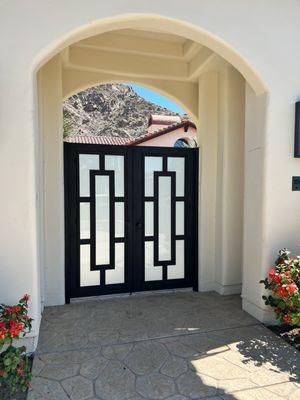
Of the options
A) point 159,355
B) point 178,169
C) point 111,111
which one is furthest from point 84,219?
point 111,111

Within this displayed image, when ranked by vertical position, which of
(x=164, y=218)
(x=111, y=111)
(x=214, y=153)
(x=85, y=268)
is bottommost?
(x=85, y=268)

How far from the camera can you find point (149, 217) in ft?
18.3

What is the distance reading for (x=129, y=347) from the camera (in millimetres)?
3670

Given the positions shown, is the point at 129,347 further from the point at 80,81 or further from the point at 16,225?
the point at 80,81

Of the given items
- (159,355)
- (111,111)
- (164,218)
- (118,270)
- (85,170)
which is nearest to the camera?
(159,355)

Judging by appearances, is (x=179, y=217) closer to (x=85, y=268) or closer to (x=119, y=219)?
(x=119, y=219)

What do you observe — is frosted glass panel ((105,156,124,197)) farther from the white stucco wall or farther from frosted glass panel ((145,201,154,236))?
the white stucco wall

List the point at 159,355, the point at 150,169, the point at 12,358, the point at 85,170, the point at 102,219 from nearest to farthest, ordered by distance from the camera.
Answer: the point at 12,358 < the point at 159,355 < the point at 85,170 < the point at 102,219 < the point at 150,169

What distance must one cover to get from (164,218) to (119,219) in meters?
0.86

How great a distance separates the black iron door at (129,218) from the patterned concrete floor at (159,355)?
0.65 meters

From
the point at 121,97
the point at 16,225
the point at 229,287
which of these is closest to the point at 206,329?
the point at 229,287

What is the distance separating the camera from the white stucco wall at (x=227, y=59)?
334 cm

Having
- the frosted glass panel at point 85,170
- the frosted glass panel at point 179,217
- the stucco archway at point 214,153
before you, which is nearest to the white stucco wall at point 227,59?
the stucco archway at point 214,153

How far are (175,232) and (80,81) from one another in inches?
133
